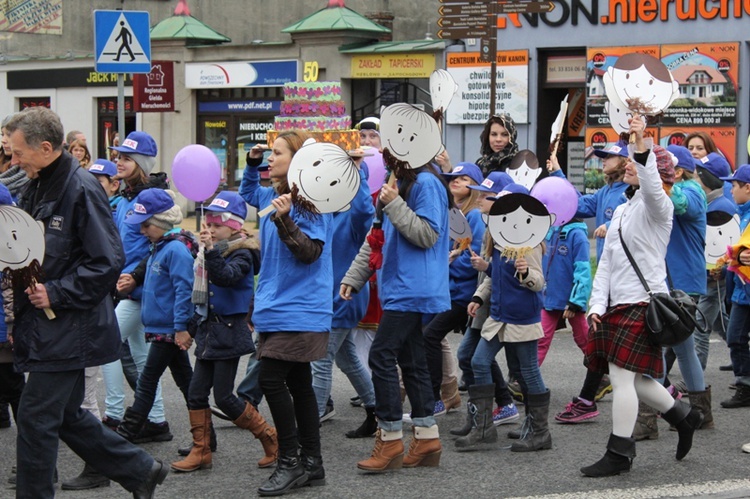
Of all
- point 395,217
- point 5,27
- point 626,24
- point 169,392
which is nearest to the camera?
point 395,217

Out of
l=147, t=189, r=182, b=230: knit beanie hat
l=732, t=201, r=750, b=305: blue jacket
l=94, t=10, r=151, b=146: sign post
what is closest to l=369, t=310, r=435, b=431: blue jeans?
l=147, t=189, r=182, b=230: knit beanie hat

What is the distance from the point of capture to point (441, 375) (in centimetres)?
767

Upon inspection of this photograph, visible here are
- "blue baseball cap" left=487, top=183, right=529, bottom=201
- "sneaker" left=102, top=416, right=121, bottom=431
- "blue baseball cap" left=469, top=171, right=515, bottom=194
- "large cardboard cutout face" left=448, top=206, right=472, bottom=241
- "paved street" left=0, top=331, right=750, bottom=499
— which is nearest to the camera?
"paved street" left=0, top=331, right=750, bottom=499

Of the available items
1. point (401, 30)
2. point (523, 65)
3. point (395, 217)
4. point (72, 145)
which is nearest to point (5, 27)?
point (401, 30)

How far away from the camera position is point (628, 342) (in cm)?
628

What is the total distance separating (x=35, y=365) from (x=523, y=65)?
52.8ft

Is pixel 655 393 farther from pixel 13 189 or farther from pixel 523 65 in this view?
pixel 523 65

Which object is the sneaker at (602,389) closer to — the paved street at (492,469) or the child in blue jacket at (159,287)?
the paved street at (492,469)

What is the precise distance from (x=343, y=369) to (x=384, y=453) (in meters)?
1.25

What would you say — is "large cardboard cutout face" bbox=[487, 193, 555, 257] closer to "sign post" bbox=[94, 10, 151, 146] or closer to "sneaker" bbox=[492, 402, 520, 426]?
"sneaker" bbox=[492, 402, 520, 426]

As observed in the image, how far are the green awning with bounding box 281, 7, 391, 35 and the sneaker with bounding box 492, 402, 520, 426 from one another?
53.9ft

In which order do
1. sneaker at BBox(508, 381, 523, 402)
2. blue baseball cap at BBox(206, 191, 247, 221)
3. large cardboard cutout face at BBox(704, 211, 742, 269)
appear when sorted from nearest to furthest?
blue baseball cap at BBox(206, 191, 247, 221), large cardboard cutout face at BBox(704, 211, 742, 269), sneaker at BBox(508, 381, 523, 402)

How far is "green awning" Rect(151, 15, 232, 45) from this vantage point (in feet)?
83.0

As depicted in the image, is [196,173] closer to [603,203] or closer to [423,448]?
[423,448]
